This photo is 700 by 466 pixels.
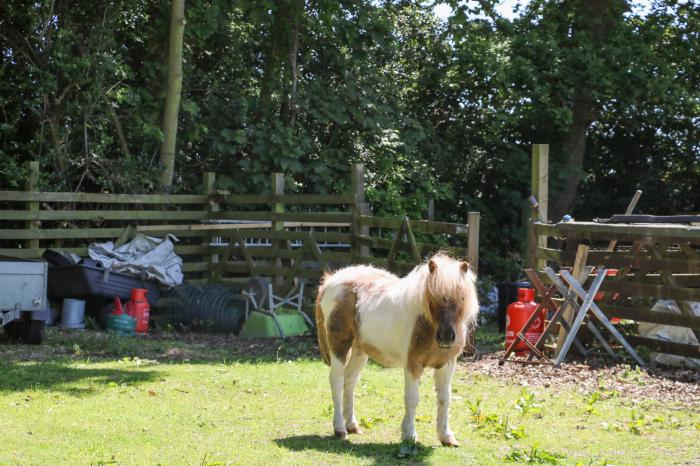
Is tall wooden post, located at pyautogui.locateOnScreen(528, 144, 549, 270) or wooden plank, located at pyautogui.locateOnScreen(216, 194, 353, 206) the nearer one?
tall wooden post, located at pyautogui.locateOnScreen(528, 144, 549, 270)

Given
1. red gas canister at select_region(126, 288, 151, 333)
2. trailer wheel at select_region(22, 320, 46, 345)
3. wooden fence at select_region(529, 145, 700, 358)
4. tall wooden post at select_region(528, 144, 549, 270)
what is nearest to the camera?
wooden fence at select_region(529, 145, 700, 358)

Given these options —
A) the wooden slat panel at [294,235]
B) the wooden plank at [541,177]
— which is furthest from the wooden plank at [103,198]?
the wooden plank at [541,177]

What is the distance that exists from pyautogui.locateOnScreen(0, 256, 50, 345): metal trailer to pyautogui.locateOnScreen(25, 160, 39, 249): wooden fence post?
2.71 m

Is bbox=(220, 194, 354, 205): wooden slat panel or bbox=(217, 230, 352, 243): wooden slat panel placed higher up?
bbox=(220, 194, 354, 205): wooden slat panel

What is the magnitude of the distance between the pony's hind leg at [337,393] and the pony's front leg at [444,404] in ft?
2.38

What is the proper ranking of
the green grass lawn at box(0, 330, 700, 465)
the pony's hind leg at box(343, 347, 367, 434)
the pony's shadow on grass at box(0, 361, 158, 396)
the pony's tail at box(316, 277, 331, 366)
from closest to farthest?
the green grass lawn at box(0, 330, 700, 465) → the pony's hind leg at box(343, 347, 367, 434) → the pony's tail at box(316, 277, 331, 366) → the pony's shadow on grass at box(0, 361, 158, 396)

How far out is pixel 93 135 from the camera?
17.0 m

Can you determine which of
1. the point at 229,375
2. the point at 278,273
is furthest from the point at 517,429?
the point at 278,273

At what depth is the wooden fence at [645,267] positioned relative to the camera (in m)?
10.7

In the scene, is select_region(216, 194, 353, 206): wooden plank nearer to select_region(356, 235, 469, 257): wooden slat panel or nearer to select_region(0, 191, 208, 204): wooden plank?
select_region(0, 191, 208, 204): wooden plank

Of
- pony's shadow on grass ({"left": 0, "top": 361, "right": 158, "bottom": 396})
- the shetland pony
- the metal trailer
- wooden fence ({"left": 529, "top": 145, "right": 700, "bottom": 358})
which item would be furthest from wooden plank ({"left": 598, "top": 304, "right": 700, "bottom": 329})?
the metal trailer

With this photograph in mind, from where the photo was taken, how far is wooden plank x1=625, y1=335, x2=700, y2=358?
10688mm

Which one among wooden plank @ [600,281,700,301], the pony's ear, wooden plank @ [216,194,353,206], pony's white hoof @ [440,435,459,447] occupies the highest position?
wooden plank @ [216,194,353,206]

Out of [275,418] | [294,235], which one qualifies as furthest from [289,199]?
[275,418]
